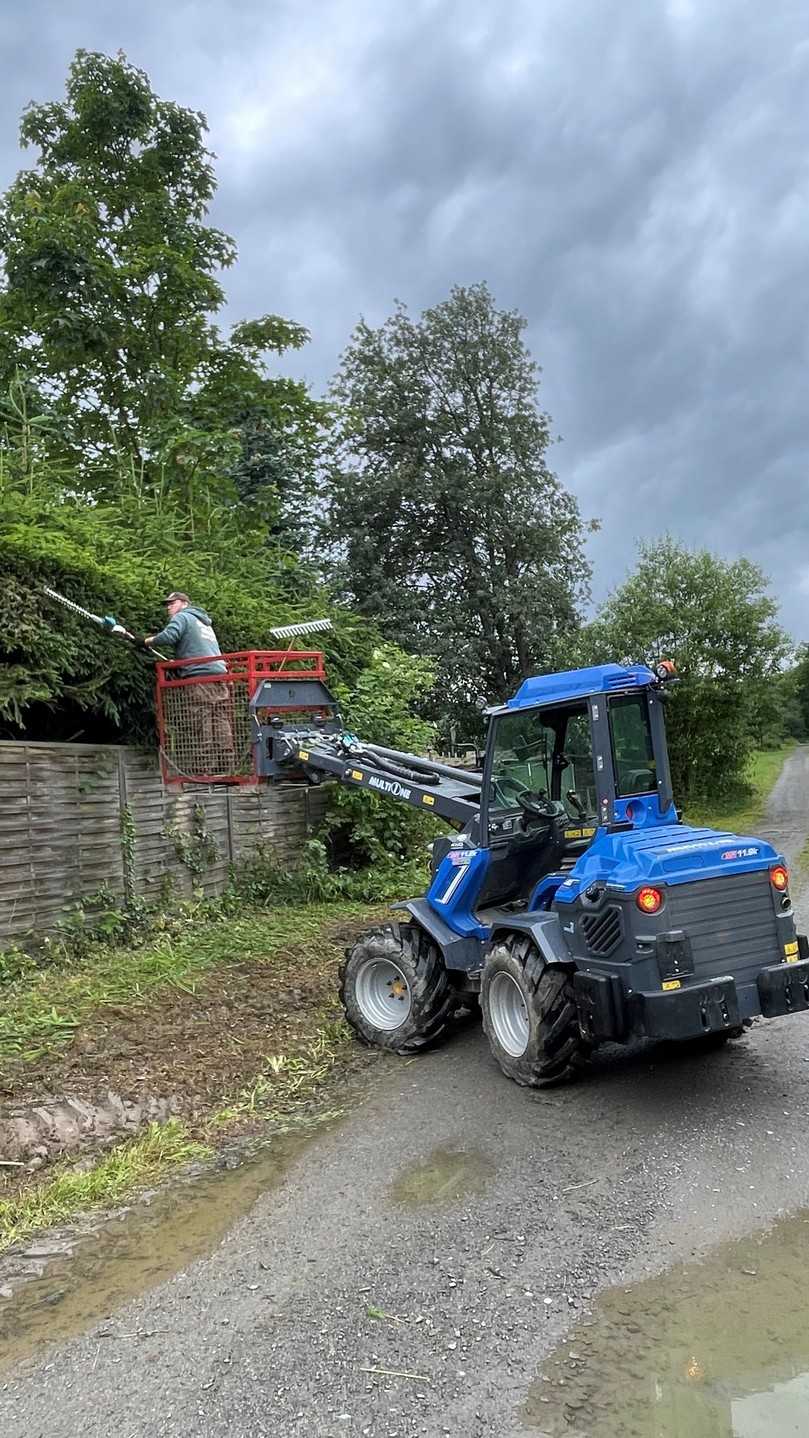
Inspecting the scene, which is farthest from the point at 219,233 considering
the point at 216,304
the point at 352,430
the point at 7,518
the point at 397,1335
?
the point at 397,1335

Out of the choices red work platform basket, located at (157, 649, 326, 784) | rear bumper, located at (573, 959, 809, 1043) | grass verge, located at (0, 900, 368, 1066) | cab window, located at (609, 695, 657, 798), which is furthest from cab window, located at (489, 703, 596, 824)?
grass verge, located at (0, 900, 368, 1066)

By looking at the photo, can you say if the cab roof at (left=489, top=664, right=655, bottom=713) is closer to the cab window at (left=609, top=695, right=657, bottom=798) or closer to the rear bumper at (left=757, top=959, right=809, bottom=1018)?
the cab window at (left=609, top=695, right=657, bottom=798)

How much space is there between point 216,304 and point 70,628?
1225 centimetres

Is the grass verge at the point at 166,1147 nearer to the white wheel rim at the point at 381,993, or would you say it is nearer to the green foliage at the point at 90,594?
the white wheel rim at the point at 381,993

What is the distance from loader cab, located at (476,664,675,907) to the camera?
5973 mm

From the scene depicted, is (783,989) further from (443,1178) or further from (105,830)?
(105,830)

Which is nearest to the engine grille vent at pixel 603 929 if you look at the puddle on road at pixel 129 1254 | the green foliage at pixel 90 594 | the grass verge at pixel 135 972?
the puddle on road at pixel 129 1254

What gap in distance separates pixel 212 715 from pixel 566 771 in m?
3.78

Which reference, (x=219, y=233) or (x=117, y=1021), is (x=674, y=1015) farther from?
(x=219, y=233)

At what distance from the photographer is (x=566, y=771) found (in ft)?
20.7

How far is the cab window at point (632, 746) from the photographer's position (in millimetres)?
5980

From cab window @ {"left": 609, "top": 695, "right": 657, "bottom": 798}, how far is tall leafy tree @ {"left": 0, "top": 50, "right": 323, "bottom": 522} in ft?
35.6

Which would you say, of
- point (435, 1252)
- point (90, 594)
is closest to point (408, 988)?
point (435, 1252)

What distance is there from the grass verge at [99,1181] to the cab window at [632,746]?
3.09 metres
